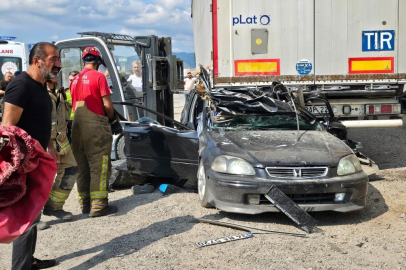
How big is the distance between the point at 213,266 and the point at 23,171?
183 centimetres

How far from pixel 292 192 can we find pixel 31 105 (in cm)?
272

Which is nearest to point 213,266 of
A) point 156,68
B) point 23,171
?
point 23,171

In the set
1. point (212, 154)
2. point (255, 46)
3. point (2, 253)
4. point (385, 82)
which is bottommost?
point (2, 253)

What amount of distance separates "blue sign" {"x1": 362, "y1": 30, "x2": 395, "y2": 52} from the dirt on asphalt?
2.31 m

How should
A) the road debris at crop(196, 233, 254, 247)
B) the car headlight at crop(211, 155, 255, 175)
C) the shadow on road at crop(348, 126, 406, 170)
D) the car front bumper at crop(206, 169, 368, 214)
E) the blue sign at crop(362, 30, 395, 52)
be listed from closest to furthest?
the road debris at crop(196, 233, 254, 247) → the car front bumper at crop(206, 169, 368, 214) → the car headlight at crop(211, 155, 255, 175) → the blue sign at crop(362, 30, 395, 52) → the shadow on road at crop(348, 126, 406, 170)

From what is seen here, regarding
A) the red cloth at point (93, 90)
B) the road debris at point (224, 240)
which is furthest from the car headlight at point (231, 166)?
the red cloth at point (93, 90)

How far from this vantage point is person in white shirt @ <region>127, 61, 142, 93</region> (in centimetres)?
931

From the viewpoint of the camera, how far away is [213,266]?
4.05 meters

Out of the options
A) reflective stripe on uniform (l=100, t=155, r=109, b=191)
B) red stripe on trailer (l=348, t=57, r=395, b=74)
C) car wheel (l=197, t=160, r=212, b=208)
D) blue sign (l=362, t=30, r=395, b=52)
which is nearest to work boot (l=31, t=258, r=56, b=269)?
reflective stripe on uniform (l=100, t=155, r=109, b=191)

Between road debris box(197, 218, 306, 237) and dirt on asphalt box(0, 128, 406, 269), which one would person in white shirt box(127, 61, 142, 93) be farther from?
road debris box(197, 218, 306, 237)

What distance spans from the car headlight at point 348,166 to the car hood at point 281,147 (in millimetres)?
54

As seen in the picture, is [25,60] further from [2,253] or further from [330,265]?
[330,265]

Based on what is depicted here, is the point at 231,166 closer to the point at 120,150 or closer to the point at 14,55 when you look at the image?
the point at 120,150

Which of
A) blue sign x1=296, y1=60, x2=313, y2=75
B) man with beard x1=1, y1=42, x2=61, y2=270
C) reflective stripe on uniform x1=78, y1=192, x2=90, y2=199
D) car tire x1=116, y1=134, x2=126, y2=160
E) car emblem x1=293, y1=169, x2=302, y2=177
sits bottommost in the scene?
reflective stripe on uniform x1=78, y1=192, x2=90, y2=199
